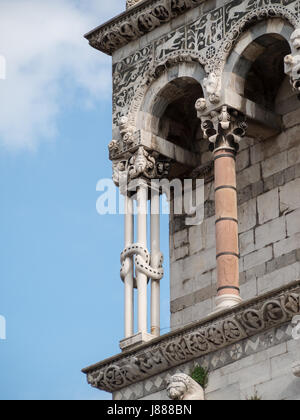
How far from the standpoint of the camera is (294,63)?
927 inches

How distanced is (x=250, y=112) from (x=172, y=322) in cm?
312

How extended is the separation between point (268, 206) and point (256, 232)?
1.22 feet

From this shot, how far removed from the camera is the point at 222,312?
23203 millimetres

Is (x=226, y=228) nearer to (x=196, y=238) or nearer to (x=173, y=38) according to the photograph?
(x=196, y=238)

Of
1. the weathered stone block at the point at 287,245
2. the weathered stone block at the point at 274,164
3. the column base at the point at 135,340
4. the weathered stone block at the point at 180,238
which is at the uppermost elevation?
the weathered stone block at the point at 274,164

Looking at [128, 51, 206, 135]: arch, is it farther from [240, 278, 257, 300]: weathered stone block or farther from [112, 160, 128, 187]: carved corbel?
[240, 278, 257, 300]: weathered stone block

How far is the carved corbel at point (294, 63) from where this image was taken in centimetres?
2352

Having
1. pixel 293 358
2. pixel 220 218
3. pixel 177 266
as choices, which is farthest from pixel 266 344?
pixel 177 266

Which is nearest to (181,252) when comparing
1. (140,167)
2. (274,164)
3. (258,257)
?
(140,167)

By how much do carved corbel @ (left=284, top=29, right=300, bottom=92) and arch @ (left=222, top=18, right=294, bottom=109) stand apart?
1.35 ft

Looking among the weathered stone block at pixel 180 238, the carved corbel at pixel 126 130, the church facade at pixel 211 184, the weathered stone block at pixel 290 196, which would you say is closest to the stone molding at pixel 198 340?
the church facade at pixel 211 184

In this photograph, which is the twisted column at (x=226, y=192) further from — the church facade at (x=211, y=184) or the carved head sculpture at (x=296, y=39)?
the carved head sculpture at (x=296, y=39)

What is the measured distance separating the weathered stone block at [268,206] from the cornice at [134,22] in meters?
2.71
